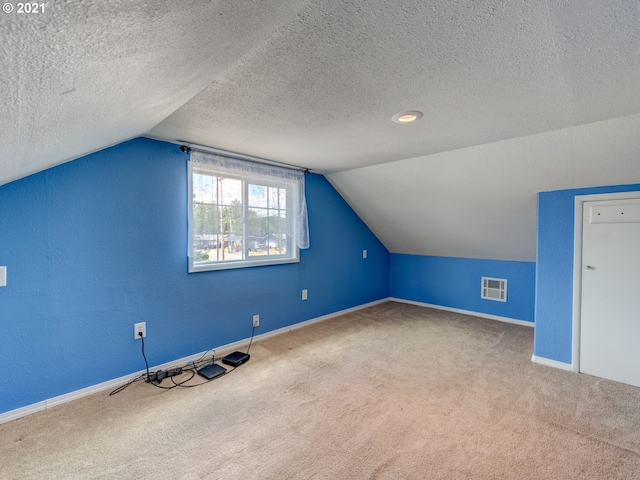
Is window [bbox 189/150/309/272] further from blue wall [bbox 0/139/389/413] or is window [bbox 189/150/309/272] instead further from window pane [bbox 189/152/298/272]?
blue wall [bbox 0/139/389/413]

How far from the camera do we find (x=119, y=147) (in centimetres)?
239

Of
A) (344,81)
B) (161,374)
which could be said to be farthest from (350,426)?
(344,81)

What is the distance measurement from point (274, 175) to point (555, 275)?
2.93 meters

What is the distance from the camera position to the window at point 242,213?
2.86 metres

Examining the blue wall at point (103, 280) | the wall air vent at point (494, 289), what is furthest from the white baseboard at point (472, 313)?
the blue wall at point (103, 280)

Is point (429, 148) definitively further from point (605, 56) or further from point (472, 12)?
point (472, 12)

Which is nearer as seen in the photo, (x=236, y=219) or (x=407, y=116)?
(x=407, y=116)

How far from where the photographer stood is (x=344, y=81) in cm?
156

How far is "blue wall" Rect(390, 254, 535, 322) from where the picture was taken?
3965mm

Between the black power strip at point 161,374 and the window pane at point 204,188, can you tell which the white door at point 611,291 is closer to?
the window pane at point 204,188

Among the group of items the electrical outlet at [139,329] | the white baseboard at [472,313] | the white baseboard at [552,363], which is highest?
the electrical outlet at [139,329]

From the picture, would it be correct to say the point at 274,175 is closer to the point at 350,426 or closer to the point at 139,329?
the point at 139,329

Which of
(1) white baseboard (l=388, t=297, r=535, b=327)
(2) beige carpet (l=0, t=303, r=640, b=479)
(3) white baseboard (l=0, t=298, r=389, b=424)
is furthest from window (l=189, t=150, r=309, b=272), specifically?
(1) white baseboard (l=388, t=297, r=535, b=327)

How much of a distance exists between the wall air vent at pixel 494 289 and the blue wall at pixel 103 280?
10.3 ft
